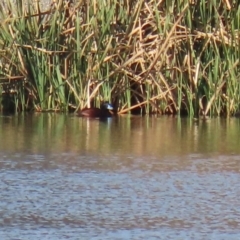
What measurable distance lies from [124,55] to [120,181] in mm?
4157

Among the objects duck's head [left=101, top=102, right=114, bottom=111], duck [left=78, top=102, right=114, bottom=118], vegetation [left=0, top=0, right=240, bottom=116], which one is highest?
vegetation [left=0, top=0, right=240, bottom=116]

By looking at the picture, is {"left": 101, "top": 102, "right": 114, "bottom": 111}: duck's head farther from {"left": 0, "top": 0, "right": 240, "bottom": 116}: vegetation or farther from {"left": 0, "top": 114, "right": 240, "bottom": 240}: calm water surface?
{"left": 0, "top": 114, "right": 240, "bottom": 240}: calm water surface

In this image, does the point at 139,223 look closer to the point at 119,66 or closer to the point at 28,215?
the point at 28,215

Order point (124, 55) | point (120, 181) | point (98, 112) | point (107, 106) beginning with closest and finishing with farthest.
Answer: point (120, 181) < point (98, 112) < point (107, 106) < point (124, 55)

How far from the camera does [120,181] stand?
5250mm

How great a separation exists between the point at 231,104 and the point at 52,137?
2.31 m

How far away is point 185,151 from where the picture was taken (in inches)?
256

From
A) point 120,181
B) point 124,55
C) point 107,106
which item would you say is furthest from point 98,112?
point 120,181

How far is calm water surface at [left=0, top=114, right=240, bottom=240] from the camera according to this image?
13.6 ft

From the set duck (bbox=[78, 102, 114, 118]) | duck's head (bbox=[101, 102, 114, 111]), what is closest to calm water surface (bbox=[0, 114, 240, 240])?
duck (bbox=[78, 102, 114, 118])

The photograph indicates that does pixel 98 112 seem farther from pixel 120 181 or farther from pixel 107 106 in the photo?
pixel 120 181

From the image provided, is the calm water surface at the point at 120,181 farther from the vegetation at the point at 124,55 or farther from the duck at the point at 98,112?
the vegetation at the point at 124,55

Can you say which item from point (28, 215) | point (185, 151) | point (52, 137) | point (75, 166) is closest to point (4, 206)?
point (28, 215)

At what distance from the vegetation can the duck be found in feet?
0.50
